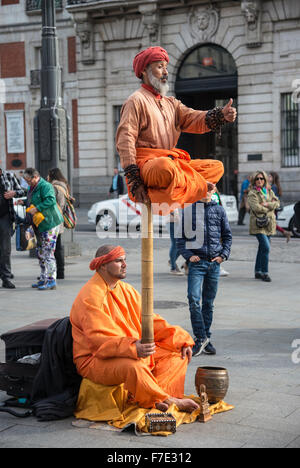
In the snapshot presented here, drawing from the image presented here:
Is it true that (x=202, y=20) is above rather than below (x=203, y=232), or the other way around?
above

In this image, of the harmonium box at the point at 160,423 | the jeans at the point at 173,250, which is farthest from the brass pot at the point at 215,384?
the jeans at the point at 173,250

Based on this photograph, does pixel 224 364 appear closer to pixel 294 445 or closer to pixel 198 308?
pixel 198 308

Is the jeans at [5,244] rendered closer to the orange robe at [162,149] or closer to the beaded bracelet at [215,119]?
the orange robe at [162,149]

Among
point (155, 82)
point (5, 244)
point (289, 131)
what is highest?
point (289, 131)

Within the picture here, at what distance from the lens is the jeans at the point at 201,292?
677cm

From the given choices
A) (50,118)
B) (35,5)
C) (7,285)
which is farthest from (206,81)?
(7,285)

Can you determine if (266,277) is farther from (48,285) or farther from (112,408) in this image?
(112,408)

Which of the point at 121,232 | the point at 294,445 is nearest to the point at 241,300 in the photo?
the point at 294,445

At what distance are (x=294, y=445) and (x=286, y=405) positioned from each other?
0.81m

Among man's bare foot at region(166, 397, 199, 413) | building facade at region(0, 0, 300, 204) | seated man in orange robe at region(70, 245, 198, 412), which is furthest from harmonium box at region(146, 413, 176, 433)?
building facade at region(0, 0, 300, 204)

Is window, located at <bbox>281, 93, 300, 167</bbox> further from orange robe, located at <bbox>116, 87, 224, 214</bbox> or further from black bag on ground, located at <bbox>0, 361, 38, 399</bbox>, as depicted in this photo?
black bag on ground, located at <bbox>0, 361, 38, 399</bbox>

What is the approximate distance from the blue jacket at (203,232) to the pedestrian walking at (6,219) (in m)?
4.39

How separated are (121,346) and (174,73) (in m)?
23.7

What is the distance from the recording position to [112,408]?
4.96m
